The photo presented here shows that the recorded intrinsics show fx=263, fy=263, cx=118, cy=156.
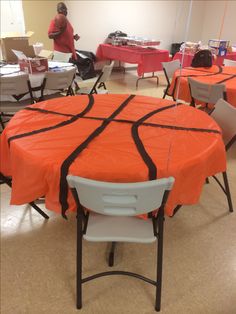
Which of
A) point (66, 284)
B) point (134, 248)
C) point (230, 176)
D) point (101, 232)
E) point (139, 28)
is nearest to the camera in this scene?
point (101, 232)

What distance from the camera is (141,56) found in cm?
493

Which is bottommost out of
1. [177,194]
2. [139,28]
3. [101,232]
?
[101,232]

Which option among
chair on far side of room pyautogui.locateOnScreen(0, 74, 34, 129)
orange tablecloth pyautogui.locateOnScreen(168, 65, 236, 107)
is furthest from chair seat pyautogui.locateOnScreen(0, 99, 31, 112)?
orange tablecloth pyautogui.locateOnScreen(168, 65, 236, 107)

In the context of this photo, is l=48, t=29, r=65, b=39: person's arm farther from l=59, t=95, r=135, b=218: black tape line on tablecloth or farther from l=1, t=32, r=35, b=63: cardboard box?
l=59, t=95, r=135, b=218: black tape line on tablecloth

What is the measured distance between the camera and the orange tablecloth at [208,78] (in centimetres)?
256

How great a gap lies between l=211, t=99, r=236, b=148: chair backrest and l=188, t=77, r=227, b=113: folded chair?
0.55 meters

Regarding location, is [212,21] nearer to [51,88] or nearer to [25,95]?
[51,88]

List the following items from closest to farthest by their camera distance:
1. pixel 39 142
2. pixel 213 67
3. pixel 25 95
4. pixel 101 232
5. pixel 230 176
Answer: pixel 101 232 < pixel 39 142 < pixel 230 176 < pixel 25 95 < pixel 213 67

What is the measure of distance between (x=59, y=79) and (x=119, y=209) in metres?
1.96

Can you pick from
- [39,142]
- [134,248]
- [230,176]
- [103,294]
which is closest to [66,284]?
[103,294]

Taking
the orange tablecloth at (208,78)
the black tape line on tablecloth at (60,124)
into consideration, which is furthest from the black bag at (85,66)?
the black tape line on tablecloth at (60,124)

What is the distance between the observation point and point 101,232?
1250mm

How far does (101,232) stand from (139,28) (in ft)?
19.9

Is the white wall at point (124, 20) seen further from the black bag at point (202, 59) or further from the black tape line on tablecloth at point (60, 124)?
the black tape line on tablecloth at point (60, 124)
